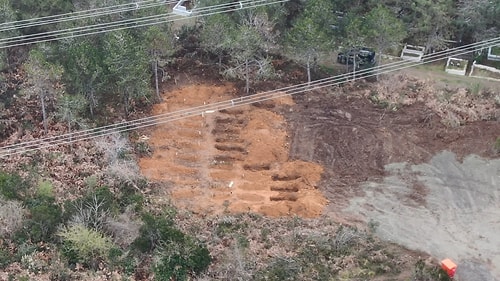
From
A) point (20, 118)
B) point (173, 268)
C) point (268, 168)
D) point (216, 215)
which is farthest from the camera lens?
point (20, 118)

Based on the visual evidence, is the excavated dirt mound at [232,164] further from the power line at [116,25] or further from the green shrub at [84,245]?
the green shrub at [84,245]

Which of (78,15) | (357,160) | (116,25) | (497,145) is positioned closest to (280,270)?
(357,160)

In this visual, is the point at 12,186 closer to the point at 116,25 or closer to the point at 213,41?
the point at 116,25

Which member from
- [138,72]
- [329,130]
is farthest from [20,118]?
[329,130]

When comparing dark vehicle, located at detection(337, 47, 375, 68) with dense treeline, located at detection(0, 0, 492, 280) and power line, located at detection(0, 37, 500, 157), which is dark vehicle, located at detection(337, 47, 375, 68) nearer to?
power line, located at detection(0, 37, 500, 157)

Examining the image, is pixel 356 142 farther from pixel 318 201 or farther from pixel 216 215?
pixel 216 215

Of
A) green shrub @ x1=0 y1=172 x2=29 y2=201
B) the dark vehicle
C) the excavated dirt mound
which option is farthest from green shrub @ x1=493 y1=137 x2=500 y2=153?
green shrub @ x1=0 y1=172 x2=29 y2=201

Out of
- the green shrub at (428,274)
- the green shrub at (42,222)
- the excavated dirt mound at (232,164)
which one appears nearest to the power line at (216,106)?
the excavated dirt mound at (232,164)
